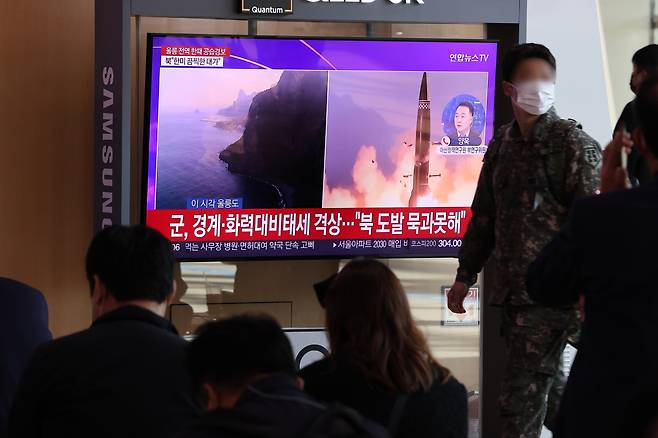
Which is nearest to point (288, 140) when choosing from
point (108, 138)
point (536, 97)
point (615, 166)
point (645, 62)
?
point (108, 138)

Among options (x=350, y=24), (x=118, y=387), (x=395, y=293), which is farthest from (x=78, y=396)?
(x=350, y=24)

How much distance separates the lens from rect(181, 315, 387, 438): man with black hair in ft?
5.49

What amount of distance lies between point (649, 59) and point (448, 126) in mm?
971

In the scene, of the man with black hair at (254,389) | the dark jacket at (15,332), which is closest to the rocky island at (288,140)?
the dark jacket at (15,332)

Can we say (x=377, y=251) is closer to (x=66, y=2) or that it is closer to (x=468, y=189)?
(x=468, y=189)

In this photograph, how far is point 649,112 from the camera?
2281mm

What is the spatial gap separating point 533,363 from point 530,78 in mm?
989

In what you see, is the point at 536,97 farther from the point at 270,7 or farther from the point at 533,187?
the point at 270,7

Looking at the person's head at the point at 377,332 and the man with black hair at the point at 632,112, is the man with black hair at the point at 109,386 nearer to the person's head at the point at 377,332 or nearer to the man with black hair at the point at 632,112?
the person's head at the point at 377,332

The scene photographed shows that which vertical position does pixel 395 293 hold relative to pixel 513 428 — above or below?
above

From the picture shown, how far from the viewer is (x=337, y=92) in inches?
189

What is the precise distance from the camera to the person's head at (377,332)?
92.7 inches

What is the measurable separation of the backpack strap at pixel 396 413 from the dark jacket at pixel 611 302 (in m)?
0.38

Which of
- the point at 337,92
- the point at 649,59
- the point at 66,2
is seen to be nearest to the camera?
the point at 649,59
